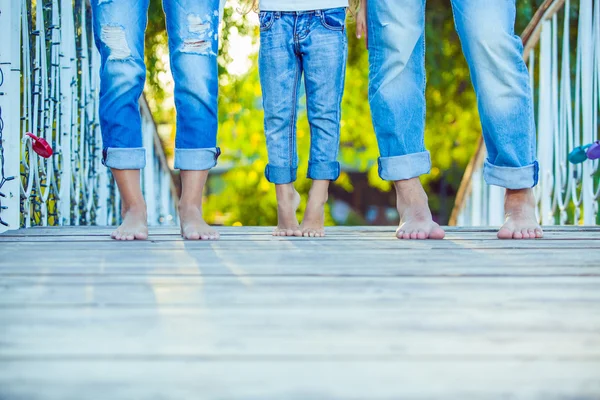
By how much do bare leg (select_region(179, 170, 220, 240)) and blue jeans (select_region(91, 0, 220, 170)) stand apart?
31 millimetres

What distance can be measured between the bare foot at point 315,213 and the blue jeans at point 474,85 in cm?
19

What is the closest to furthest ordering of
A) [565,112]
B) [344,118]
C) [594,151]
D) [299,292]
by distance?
[299,292] < [594,151] < [565,112] < [344,118]

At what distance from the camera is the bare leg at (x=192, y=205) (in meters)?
1.84

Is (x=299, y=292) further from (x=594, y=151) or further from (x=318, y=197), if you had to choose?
(x=594, y=151)

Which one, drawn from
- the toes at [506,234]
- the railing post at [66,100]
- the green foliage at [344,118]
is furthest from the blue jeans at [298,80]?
the green foliage at [344,118]

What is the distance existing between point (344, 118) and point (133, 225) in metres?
5.51

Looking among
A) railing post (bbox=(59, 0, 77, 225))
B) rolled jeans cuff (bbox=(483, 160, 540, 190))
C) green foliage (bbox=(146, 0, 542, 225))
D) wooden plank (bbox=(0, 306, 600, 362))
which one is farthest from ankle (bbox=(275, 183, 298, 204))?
green foliage (bbox=(146, 0, 542, 225))

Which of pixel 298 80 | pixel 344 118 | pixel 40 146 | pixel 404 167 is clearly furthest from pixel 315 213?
pixel 344 118

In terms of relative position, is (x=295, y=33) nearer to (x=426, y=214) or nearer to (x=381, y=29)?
(x=381, y=29)

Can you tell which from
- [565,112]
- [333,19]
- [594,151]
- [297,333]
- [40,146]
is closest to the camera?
[297,333]

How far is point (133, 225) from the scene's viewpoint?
1819 mm

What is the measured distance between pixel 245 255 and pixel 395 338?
65cm

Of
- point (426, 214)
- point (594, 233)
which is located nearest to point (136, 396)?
point (426, 214)

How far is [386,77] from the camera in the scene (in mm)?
1969
